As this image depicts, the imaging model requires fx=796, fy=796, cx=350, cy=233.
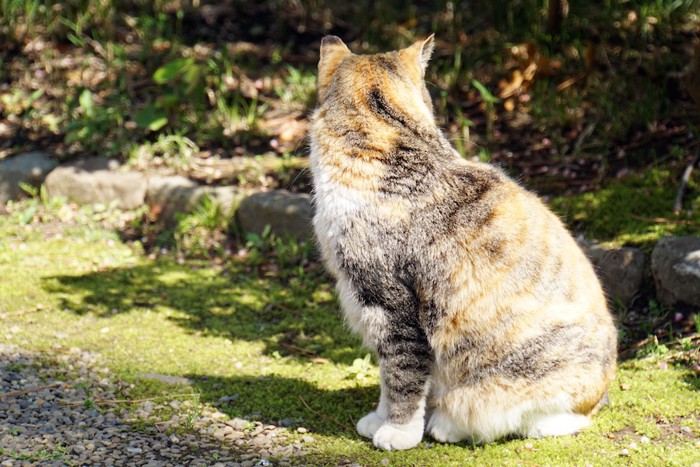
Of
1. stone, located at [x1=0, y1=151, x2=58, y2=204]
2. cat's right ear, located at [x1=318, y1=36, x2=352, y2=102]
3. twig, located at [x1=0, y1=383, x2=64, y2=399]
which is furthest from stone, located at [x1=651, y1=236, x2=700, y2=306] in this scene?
stone, located at [x1=0, y1=151, x2=58, y2=204]

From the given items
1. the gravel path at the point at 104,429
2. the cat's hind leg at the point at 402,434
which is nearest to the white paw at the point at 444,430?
Result: the cat's hind leg at the point at 402,434

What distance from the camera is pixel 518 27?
8.75 m

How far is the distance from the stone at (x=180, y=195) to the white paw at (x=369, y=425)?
3506 millimetres

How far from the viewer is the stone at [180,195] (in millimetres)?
7367

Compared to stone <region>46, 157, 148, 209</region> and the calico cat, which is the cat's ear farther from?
stone <region>46, 157, 148, 209</region>

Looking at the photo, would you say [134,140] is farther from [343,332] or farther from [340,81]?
[340,81]

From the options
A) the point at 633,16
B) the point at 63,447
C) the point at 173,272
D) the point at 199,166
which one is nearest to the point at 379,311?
the point at 63,447

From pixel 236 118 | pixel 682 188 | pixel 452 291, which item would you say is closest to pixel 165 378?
pixel 452 291

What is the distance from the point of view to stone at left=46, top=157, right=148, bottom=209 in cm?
789

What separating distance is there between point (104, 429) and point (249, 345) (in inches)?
63.0

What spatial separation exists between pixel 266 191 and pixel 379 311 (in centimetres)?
369

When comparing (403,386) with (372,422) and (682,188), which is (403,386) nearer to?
(372,422)

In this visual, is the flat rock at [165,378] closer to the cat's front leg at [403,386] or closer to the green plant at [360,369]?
the green plant at [360,369]

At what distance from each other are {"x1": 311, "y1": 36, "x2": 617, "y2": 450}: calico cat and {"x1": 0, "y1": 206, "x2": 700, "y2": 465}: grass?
0.24 metres
